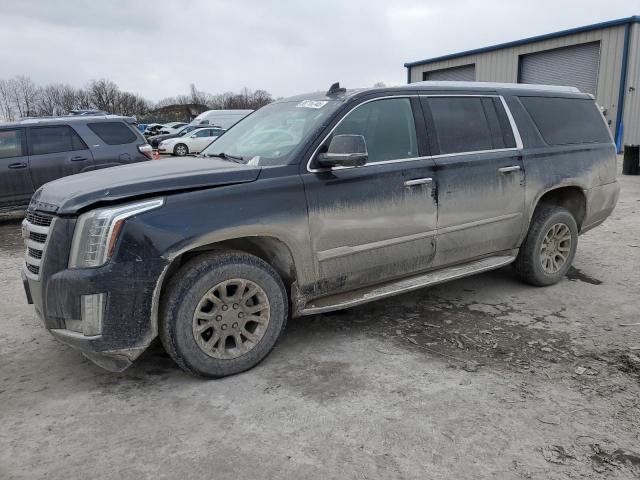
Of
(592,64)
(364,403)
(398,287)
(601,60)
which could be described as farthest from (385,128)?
(592,64)

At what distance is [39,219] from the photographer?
3.27m

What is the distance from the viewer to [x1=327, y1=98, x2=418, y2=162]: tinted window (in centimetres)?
384

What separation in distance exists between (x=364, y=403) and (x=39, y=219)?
2.31 m

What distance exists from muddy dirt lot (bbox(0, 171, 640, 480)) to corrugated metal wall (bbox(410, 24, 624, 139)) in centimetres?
1844

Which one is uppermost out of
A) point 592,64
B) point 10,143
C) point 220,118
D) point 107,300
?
point 592,64

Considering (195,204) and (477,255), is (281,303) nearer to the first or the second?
(195,204)

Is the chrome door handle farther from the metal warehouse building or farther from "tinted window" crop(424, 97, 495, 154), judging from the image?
the metal warehouse building

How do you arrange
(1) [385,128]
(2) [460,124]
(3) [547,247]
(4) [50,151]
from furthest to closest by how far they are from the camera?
(4) [50,151] < (3) [547,247] < (2) [460,124] < (1) [385,128]

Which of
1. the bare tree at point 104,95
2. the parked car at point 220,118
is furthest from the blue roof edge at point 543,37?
the bare tree at point 104,95

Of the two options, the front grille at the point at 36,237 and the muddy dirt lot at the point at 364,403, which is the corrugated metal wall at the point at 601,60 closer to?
the muddy dirt lot at the point at 364,403

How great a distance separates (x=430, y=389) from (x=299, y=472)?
3.50ft

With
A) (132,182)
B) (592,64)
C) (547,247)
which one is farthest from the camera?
(592,64)

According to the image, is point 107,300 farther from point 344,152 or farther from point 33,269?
point 344,152

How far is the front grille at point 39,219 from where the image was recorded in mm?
3162
